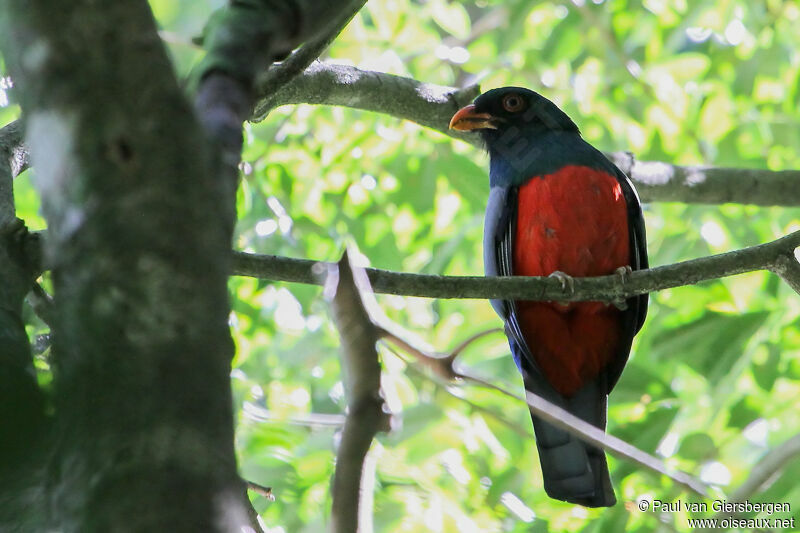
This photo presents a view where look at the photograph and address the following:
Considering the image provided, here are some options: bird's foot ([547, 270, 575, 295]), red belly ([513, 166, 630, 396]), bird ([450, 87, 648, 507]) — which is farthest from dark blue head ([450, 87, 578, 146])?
bird's foot ([547, 270, 575, 295])

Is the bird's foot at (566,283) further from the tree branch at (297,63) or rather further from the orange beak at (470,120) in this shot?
the orange beak at (470,120)

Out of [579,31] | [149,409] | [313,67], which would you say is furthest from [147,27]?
[579,31]

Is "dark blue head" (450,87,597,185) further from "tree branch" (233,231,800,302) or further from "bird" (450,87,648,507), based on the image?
"tree branch" (233,231,800,302)

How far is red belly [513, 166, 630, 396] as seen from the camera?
3.95 m

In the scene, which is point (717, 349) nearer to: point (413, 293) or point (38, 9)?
point (413, 293)

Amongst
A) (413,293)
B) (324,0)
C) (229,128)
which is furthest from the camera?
(413,293)

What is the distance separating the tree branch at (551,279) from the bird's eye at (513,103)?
1927mm

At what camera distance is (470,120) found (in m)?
4.46

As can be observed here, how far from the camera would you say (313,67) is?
3795 millimetres

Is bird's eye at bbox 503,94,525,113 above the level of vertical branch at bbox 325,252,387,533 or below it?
below

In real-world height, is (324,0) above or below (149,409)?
above

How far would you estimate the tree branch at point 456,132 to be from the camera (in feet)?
12.7

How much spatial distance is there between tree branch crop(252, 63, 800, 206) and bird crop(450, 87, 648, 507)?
15 cm

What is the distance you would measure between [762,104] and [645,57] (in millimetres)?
936
